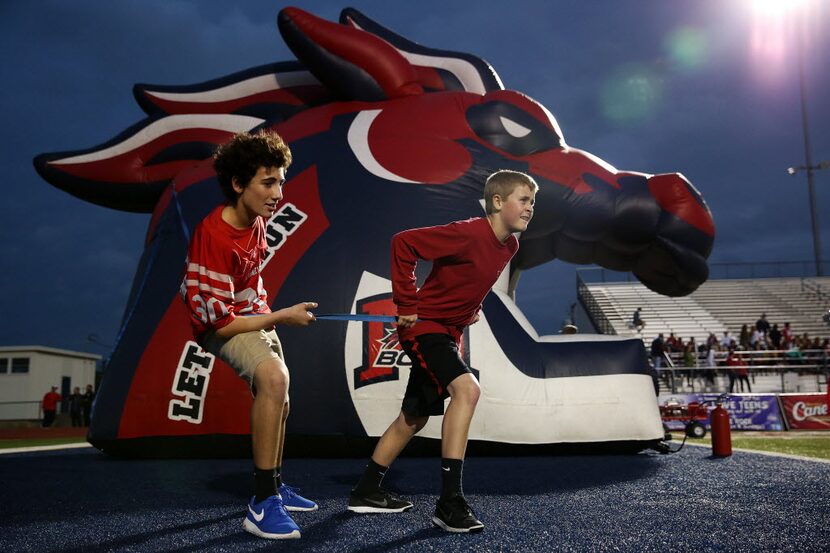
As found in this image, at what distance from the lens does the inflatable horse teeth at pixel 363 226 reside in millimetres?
4109

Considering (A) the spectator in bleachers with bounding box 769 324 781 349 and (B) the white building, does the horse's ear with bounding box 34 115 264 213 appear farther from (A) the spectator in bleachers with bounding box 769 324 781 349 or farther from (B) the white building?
(B) the white building

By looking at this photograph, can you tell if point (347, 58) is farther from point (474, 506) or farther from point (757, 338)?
point (757, 338)

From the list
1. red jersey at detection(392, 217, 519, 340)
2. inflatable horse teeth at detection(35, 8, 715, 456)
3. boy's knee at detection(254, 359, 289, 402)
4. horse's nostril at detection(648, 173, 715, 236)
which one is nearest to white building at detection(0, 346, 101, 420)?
inflatable horse teeth at detection(35, 8, 715, 456)

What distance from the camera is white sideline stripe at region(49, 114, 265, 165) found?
541cm

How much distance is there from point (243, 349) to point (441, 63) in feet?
13.1

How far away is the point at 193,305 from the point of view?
87.4 inches

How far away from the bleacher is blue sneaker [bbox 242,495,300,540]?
1724cm

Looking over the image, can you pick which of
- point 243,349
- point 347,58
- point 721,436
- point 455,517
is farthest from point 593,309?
point 243,349

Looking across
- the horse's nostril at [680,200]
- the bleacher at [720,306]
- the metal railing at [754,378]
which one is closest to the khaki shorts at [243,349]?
the horse's nostril at [680,200]

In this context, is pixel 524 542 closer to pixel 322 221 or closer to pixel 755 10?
pixel 322 221

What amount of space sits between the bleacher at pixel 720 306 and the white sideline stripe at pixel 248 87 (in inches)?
584

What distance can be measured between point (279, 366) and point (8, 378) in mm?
20417

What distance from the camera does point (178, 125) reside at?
5.44 m

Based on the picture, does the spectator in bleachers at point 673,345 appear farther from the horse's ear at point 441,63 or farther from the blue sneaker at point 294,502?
the blue sneaker at point 294,502
